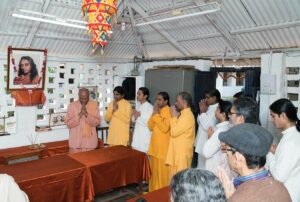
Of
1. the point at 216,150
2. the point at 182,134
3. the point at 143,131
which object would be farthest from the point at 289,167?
the point at 143,131

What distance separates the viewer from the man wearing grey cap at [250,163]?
1.33 metres

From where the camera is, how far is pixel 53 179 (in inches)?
118

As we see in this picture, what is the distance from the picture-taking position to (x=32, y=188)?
2.82m

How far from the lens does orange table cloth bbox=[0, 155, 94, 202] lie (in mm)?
2850

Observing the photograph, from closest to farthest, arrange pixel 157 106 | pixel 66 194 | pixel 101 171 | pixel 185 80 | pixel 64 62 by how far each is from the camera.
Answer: pixel 66 194 < pixel 101 171 < pixel 157 106 < pixel 185 80 < pixel 64 62

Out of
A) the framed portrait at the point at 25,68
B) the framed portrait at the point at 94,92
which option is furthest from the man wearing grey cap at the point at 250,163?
the framed portrait at the point at 94,92

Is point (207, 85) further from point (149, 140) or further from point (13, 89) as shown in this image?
point (13, 89)

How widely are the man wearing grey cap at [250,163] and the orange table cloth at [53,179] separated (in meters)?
2.11

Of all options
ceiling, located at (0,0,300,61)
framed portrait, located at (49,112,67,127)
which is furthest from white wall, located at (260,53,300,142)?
framed portrait, located at (49,112,67,127)

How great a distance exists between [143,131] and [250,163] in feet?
9.96

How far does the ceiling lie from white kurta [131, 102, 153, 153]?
1.52 m

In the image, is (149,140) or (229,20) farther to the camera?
(149,140)

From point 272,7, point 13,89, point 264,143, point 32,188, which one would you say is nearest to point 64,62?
point 13,89

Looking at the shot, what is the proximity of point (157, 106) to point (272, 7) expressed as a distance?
1995 millimetres
